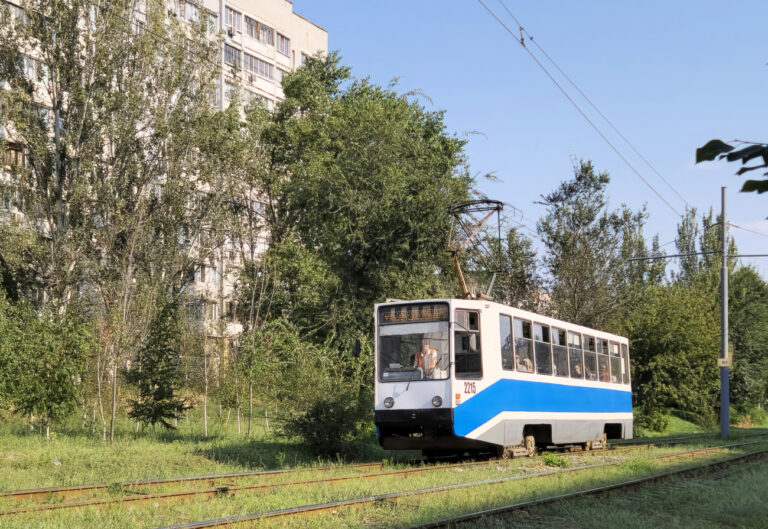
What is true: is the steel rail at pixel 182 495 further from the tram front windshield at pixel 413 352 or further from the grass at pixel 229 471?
the tram front windshield at pixel 413 352

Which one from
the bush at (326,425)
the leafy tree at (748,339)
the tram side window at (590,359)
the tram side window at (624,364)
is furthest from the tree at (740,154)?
the leafy tree at (748,339)

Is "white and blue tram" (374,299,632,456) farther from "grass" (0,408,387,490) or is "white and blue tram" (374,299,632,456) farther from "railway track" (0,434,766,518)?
"railway track" (0,434,766,518)

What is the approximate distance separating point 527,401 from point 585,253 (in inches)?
854

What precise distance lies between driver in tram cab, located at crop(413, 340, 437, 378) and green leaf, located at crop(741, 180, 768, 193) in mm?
12810

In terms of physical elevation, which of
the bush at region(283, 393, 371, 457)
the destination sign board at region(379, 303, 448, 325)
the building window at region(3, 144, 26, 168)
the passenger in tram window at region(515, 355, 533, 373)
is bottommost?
the bush at region(283, 393, 371, 457)

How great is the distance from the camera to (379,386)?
1656 cm

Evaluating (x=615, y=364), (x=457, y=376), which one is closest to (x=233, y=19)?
(x=615, y=364)

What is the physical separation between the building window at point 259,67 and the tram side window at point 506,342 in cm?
4363

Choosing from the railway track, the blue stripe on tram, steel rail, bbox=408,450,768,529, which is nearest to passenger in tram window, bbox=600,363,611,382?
the blue stripe on tram

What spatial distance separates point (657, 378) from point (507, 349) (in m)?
24.7

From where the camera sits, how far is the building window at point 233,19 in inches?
2186

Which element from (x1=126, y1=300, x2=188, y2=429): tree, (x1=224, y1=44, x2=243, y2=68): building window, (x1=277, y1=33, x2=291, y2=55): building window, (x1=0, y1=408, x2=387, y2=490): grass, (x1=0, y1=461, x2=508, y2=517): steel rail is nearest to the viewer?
(x1=0, y1=461, x2=508, y2=517): steel rail

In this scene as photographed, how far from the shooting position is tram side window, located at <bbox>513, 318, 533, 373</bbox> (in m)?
17.8

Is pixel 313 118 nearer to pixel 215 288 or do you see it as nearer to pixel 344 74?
pixel 344 74
